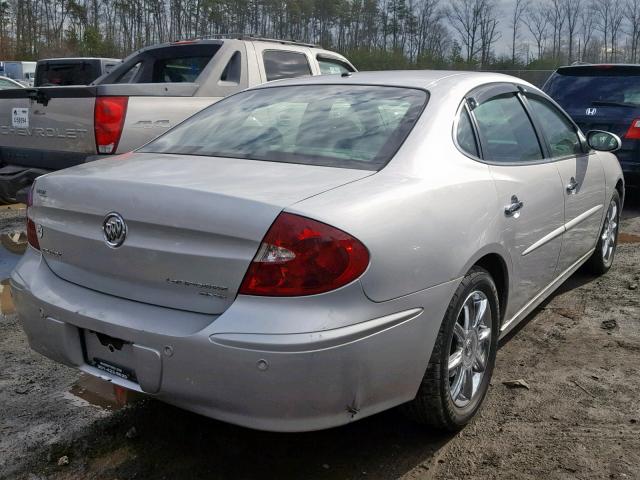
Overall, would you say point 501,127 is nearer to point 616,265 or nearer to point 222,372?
point 222,372

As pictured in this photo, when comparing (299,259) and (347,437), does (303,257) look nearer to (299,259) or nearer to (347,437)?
(299,259)

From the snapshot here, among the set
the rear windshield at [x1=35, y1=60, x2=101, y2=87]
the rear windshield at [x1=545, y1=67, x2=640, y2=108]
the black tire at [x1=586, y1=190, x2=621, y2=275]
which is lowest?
the black tire at [x1=586, y1=190, x2=621, y2=275]

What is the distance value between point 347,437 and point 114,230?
1.33 meters

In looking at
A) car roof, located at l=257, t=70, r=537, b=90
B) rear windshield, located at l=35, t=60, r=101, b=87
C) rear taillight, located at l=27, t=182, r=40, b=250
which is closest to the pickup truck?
car roof, located at l=257, t=70, r=537, b=90

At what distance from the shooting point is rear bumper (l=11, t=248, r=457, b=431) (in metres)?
2.13

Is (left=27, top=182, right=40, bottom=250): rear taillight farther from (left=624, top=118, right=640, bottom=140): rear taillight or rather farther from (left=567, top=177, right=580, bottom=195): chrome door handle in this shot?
(left=624, top=118, right=640, bottom=140): rear taillight

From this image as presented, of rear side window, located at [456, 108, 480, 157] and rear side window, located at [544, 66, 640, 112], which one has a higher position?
rear side window, located at [544, 66, 640, 112]

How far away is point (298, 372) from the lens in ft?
6.97

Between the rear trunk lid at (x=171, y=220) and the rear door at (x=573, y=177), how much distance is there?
1881 mm

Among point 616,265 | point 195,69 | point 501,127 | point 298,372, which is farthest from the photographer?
point 195,69

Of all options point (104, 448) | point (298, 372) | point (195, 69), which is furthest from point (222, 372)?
point (195, 69)

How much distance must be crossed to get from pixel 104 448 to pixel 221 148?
140 cm

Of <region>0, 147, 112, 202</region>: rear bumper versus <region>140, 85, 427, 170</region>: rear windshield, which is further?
<region>0, 147, 112, 202</region>: rear bumper

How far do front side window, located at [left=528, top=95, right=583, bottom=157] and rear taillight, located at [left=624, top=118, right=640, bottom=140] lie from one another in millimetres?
3793
